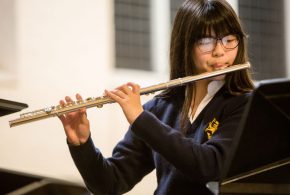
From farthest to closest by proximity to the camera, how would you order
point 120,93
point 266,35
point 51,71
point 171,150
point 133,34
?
point 266,35
point 133,34
point 51,71
point 120,93
point 171,150

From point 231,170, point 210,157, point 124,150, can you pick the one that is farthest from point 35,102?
point 231,170

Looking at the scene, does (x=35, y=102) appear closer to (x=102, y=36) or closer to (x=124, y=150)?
(x=102, y=36)

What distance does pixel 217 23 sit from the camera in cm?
137

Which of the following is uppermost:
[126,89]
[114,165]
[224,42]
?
[224,42]

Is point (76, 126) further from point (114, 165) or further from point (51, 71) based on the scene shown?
point (51, 71)

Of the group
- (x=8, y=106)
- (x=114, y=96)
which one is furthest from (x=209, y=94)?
(x=8, y=106)

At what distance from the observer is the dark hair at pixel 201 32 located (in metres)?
1.38

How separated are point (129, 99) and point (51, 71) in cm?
107

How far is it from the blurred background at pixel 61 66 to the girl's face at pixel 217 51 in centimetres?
103

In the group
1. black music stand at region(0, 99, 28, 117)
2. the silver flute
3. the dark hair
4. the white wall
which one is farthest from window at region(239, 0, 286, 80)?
black music stand at region(0, 99, 28, 117)

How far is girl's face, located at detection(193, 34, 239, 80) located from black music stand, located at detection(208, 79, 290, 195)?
0.37m

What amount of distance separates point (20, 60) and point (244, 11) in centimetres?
150

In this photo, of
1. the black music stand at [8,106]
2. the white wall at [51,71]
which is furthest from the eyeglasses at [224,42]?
the white wall at [51,71]

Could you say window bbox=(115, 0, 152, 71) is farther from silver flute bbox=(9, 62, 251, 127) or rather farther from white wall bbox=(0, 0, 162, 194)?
silver flute bbox=(9, 62, 251, 127)
